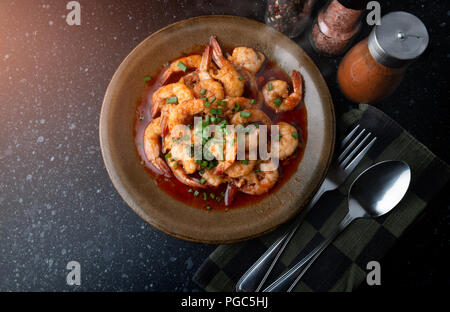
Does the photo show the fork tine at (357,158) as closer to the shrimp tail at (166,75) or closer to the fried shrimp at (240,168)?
the fried shrimp at (240,168)

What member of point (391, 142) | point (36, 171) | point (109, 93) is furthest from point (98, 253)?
point (391, 142)

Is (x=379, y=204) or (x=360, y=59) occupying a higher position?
(x=360, y=59)

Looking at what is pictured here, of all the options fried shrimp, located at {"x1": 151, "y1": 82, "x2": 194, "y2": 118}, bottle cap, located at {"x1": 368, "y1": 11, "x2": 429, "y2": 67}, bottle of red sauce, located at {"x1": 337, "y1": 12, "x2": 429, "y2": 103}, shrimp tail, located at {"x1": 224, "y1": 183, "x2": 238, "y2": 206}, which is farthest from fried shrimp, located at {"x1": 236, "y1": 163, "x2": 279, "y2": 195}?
bottle cap, located at {"x1": 368, "y1": 11, "x2": 429, "y2": 67}

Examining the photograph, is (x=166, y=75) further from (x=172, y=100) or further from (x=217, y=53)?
(x=217, y=53)

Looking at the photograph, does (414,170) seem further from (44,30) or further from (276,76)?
(44,30)

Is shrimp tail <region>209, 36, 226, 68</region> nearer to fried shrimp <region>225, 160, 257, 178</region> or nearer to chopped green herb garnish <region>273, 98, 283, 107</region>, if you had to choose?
chopped green herb garnish <region>273, 98, 283, 107</region>

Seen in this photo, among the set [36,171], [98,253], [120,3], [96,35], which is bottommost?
[98,253]

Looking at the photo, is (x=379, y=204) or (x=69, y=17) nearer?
(x=379, y=204)
